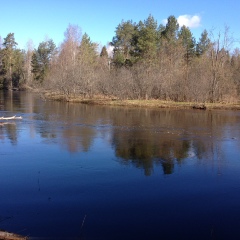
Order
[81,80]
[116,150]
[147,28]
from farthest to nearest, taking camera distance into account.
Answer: [147,28] < [81,80] < [116,150]

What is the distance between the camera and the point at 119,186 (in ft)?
31.1

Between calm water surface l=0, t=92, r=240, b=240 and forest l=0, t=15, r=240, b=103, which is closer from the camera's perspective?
calm water surface l=0, t=92, r=240, b=240

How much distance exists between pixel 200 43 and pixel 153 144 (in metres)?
56.4

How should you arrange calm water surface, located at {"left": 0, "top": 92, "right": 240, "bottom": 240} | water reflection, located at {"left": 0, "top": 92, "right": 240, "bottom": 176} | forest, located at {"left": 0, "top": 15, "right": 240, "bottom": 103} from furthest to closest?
forest, located at {"left": 0, "top": 15, "right": 240, "bottom": 103}, water reflection, located at {"left": 0, "top": 92, "right": 240, "bottom": 176}, calm water surface, located at {"left": 0, "top": 92, "right": 240, "bottom": 240}

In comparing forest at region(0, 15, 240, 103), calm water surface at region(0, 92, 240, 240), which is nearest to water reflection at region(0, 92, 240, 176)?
calm water surface at region(0, 92, 240, 240)

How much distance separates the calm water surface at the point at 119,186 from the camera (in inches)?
275

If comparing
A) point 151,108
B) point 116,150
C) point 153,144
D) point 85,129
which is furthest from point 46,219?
point 151,108

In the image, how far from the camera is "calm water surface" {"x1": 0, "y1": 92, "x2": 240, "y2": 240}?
6980 mm

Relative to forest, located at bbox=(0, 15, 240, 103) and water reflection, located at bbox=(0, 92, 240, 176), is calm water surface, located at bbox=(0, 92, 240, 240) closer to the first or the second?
water reflection, located at bbox=(0, 92, 240, 176)

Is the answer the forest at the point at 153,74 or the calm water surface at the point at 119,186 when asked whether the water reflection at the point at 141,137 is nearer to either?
the calm water surface at the point at 119,186

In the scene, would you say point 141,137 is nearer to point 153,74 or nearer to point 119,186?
point 119,186

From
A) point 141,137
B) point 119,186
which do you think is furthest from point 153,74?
point 119,186

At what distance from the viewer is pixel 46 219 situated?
23.8 ft

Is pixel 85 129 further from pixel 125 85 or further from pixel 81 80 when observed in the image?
pixel 81 80
